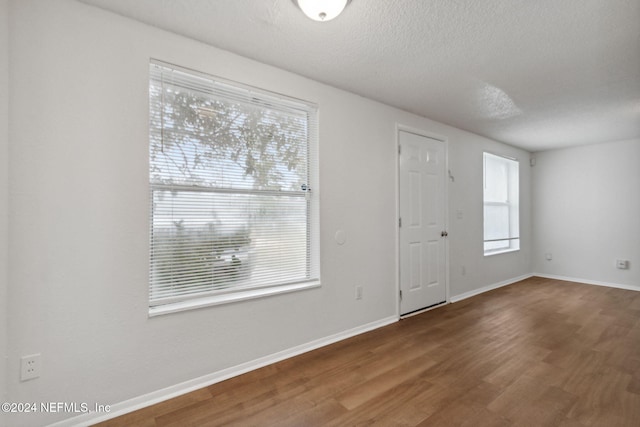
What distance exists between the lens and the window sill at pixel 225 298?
1.96 meters

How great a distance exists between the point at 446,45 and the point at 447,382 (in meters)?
2.46

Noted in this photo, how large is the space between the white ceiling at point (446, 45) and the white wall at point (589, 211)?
78.5 inches

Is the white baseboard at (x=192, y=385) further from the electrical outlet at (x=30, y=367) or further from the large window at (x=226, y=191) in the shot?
the large window at (x=226, y=191)

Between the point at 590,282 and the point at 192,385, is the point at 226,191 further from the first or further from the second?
the point at 590,282

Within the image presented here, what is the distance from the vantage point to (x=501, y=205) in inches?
204

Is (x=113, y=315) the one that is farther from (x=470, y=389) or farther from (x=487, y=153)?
(x=487, y=153)

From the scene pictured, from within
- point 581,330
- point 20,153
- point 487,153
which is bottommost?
point 581,330

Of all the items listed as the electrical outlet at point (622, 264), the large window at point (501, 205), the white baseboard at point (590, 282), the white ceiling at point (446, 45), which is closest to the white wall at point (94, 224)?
the white ceiling at point (446, 45)

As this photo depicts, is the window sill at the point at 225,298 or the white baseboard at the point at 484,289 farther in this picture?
the white baseboard at the point at 484,289

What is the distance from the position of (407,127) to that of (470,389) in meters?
2.70

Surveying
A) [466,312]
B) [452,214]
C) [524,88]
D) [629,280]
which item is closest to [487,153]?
[452,214]

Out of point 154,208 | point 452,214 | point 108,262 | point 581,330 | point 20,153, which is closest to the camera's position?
point 20,153

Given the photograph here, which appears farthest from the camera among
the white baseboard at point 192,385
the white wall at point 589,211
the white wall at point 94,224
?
the white wall at point 589,211

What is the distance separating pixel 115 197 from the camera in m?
1.80
